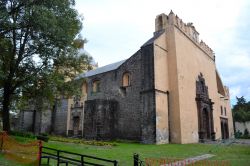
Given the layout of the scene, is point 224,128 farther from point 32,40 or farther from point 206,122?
point 32,40

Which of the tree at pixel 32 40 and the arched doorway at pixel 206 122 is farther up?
the tree at pixel 32 40

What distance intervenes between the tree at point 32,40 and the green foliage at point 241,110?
111ft

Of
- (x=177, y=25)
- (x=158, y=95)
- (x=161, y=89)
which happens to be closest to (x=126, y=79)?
(x=161, y=89)

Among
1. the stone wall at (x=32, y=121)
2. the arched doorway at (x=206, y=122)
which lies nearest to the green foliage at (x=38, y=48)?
the arched doorway at (x=206, y=122)

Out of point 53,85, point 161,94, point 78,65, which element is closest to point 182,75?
point 161,94

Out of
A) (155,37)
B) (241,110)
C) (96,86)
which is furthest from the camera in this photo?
(241,110)

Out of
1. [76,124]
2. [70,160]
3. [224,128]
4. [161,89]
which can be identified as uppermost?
[161,89]

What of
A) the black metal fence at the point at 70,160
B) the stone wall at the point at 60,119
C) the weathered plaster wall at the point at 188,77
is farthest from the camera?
the stone wall at the point at 60,119

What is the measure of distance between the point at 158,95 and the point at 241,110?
30477 mm

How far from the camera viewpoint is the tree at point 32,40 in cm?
1257

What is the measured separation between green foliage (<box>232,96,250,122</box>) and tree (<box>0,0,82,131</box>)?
33.9m

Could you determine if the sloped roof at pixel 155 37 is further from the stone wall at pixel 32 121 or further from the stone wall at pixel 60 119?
the stone wall at pixel 32 121

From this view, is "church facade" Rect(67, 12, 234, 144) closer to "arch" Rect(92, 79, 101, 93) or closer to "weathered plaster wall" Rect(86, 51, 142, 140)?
"weathered plaster wall" Rect(86, 51, 142, 140)

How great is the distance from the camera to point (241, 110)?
1663 inches
